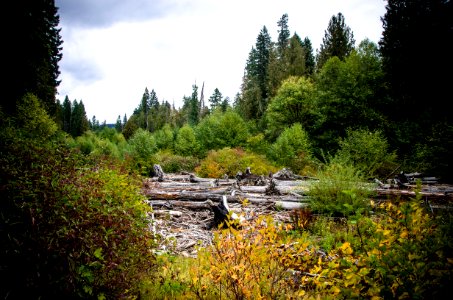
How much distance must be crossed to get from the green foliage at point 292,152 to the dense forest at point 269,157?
106 mm

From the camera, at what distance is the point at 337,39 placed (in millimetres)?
31312

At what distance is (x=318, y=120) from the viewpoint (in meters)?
24.2

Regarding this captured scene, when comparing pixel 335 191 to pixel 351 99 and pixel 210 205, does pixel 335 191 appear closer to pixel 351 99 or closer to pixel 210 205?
pixel 210 205

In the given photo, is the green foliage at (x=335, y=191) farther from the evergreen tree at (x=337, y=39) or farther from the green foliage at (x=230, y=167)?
the evergreen tree at (x=337, y=39)

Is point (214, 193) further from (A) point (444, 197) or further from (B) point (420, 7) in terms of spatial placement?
(B) point (420, 7)

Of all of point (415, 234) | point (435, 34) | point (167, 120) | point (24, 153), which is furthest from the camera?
point (167, 120)

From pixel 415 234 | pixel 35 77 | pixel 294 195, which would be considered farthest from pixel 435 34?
pixel 35 77

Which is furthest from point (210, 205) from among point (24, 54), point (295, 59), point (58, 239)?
point (295, 59)

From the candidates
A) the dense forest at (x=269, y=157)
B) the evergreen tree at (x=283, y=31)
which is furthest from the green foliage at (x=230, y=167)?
the evergreen tree at (x=283, y=31)

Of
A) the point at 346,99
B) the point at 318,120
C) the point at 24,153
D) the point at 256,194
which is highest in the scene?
the point at 346,99

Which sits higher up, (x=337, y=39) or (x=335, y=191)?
(x=337, y=39)

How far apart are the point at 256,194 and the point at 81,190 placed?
6136 mm

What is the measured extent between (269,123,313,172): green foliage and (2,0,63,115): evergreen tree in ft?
73.5

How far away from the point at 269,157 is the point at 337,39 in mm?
21103
